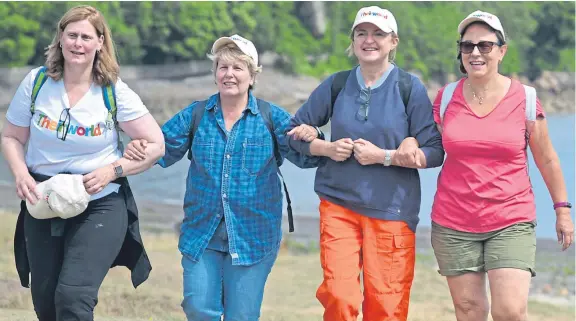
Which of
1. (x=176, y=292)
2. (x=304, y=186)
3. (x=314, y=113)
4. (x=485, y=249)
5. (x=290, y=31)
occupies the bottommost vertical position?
(x=176, y=292)

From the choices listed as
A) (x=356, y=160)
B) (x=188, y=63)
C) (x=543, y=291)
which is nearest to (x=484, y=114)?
(x=356, y=160)

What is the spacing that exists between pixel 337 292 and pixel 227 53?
137 cm

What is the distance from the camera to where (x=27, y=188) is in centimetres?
420

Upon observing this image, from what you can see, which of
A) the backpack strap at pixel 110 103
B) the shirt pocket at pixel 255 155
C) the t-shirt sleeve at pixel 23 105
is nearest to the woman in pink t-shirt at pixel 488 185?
the shirt pocket at pixel 255 155

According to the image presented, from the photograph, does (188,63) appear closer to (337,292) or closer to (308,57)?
(308,57)

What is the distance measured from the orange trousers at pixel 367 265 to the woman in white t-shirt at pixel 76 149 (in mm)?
1042

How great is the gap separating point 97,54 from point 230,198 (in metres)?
1.01

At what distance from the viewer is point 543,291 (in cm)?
1343

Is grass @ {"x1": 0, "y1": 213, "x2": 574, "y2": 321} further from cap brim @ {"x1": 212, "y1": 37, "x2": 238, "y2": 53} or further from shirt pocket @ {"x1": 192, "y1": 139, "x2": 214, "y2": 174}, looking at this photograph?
cap brim @ {"x1": 212, "y1": 37, "x2": 238, "y2": 53}

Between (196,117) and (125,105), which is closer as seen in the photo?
(125,105)

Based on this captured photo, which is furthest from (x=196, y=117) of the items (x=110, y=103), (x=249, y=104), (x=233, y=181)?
(x=110, y=103)

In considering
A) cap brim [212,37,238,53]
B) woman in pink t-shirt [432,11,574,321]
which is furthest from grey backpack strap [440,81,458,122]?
cap brim [212,37,238,53]

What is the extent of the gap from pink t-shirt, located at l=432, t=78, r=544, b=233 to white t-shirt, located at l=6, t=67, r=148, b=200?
165 centimetres

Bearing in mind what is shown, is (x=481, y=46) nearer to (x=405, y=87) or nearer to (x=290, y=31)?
(x=405, y=87)
